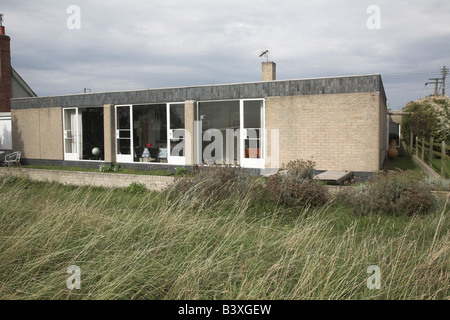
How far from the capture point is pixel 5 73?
2128 centimetres

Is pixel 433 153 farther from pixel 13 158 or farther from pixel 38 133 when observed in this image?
pixel 13 158

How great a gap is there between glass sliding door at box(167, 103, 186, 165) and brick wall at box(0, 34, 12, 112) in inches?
504

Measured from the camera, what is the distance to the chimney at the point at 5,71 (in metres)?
20.9

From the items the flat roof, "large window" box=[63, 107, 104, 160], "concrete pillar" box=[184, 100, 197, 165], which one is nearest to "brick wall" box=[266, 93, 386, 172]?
the flat roof

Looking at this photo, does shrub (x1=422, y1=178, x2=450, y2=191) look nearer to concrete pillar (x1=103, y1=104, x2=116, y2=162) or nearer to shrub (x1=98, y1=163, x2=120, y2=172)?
shrub (x1=98, y1=163, x2=120, y2=172)

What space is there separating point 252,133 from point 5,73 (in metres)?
16.5

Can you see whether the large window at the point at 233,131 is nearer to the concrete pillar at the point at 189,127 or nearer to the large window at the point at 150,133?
the concrete pillar at the point at 189,127

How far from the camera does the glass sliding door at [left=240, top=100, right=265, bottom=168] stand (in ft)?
41.8

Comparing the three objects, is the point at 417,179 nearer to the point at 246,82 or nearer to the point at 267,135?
the point at 267,135

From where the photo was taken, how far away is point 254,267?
3.37 metres

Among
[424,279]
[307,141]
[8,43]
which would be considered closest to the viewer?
[424,279]

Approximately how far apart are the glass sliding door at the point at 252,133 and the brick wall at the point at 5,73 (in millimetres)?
15855
